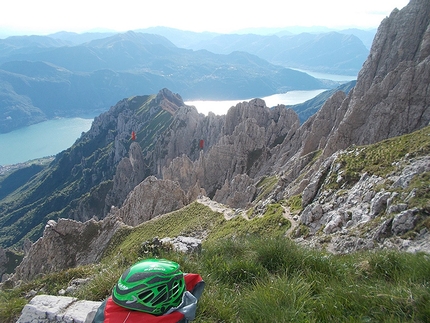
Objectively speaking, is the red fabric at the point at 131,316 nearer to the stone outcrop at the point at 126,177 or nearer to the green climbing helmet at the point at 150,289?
the green climbing helmet at the point at 150,289

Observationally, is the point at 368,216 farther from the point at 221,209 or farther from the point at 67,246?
the point at 67,246

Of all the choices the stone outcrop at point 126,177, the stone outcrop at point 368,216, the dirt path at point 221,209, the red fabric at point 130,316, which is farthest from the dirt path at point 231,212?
the stone outcrop at point 126,177

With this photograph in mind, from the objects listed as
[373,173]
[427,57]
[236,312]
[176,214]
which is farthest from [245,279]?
[427,57]

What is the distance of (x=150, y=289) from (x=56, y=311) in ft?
9.99

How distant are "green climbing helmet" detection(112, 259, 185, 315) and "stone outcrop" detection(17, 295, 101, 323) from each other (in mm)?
1627

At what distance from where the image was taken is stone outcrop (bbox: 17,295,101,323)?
281 inches

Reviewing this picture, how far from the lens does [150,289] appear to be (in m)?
5.84

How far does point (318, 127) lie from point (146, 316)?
232ft

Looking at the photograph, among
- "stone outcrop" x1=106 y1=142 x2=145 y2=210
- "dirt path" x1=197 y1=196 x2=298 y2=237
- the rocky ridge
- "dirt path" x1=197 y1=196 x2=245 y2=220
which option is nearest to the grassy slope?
the rocky ridge

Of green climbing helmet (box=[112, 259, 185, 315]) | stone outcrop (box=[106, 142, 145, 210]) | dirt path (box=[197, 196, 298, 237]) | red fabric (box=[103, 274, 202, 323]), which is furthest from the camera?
stone outcrop (box=[106, 142, 145, 210])

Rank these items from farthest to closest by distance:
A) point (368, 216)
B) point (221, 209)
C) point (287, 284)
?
1. point (221, 209)
2. point (368, 216)
3. point (287, 284)

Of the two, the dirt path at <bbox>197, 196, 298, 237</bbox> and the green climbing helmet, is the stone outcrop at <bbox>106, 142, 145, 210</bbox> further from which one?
the green climbing helmet

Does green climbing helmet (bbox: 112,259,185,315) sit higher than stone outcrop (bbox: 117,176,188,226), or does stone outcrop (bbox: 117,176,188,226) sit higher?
green climbing helmet (bbox: 112,259,185,315)

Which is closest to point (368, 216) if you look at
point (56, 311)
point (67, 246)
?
point (56, 311)
